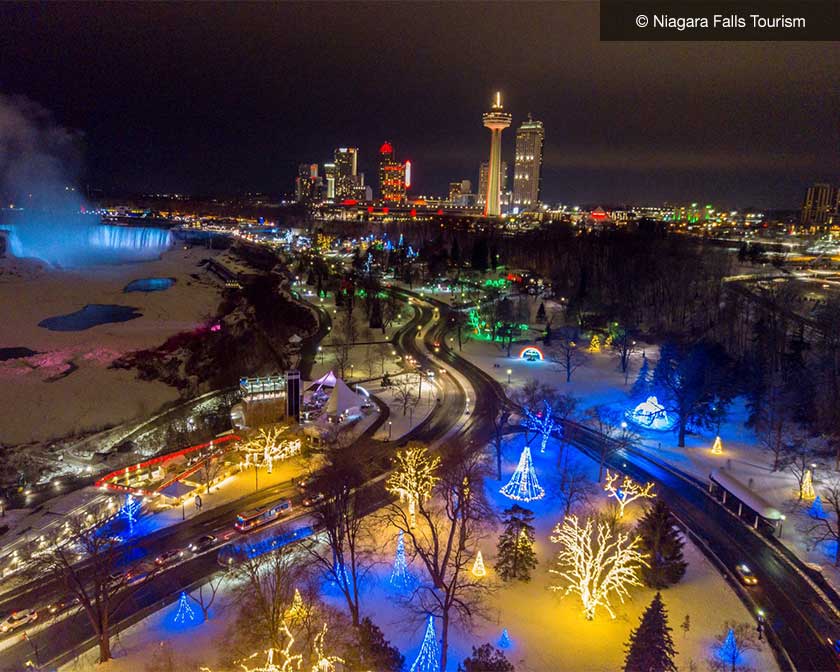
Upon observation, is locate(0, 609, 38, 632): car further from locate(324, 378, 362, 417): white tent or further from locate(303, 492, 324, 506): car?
locate(324, 378, 362, 417): white tent

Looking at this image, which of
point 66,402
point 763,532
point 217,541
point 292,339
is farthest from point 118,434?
point 763,532

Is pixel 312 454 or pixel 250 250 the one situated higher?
pixel 250 250

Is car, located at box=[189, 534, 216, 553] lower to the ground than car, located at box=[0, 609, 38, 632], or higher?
higher

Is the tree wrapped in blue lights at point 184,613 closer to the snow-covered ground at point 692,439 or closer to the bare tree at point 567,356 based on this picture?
the snow-covered ground at point 692,439

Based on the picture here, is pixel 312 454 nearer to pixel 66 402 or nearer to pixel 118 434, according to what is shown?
pixel 118 434

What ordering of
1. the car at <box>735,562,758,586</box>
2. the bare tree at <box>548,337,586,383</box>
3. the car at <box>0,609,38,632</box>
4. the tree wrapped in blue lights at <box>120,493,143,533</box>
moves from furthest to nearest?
the bare tree at <box>548,337,586,383</box>
the tree wrapped in blue lights at <box>120,493,143,533</box>
the car at <box>735,562,758,586</box>
the car at <box>0,609,38,632</box>

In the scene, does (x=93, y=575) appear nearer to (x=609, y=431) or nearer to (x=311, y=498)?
(x=311, y=498)

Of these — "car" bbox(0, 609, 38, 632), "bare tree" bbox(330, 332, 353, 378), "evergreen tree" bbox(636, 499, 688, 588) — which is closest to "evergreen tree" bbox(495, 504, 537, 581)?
"evergreen tree" bbox(636, 499, 688, 588)
